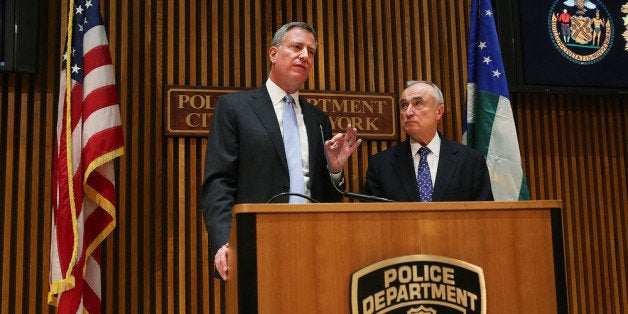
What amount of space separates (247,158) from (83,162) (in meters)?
1.36

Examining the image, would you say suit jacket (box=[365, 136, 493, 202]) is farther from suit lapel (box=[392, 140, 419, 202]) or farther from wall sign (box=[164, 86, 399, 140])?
wall sign (box=[164, 86, 399, 140])

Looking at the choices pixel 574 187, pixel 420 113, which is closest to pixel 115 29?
pixel 420 113

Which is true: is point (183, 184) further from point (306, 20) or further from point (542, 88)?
point (542, 88)

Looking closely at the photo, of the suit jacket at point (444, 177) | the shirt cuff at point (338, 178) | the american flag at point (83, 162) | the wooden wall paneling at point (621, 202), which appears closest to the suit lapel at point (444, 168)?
the suit jacket at point (444, 177)

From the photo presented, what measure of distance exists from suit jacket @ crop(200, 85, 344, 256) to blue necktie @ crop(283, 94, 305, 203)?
0.04 metres

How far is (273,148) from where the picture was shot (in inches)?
98.0

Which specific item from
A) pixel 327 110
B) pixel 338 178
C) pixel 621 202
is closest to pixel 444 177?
pixel 338 178

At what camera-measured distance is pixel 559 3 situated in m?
4.59

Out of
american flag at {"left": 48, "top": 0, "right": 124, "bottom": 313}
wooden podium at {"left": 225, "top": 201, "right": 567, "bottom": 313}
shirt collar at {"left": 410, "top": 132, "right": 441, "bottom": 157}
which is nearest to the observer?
wooden podium at {"left": 225, "top": 201, "right": 567, "bottom": 313}

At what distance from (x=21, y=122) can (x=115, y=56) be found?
0.63 m

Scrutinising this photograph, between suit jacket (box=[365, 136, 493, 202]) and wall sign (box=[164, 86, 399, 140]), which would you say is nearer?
suit jacket (box=[365, 136, 493, 202])

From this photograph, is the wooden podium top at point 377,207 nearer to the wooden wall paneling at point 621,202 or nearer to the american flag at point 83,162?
the american flag at point 83,162

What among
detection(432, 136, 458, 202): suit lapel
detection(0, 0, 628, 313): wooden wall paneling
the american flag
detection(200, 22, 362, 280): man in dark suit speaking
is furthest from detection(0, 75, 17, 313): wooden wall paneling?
detection(432, 136, 458, 202): suit lapel

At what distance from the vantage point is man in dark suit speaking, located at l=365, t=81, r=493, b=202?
3.01m
